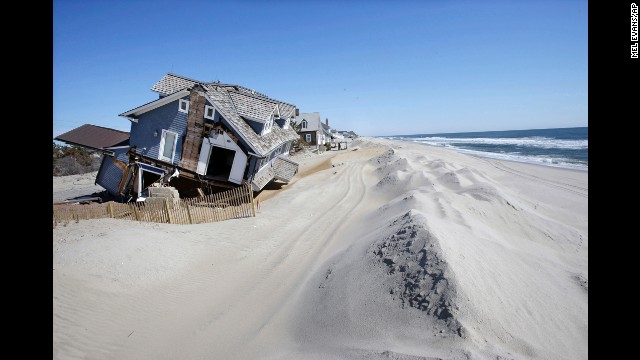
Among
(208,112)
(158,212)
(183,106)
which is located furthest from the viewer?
(183,106)

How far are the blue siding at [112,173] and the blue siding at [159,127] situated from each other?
117cm

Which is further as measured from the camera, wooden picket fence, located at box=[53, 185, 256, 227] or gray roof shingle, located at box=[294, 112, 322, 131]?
gray roof shingle, located at box=[294, 112, 322, 131]

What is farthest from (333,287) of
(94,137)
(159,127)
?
(94,137)

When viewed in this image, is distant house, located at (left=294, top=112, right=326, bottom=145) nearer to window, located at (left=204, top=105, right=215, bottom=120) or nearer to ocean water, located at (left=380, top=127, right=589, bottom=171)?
ocean water, located at (left=380, top=127, right=589, bottom=171)

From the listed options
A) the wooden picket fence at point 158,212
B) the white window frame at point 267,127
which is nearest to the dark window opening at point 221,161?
the white window frame at point 267,127

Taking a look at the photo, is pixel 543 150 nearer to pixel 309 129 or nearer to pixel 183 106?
pixel 309 129

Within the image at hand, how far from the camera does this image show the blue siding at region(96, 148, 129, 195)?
74.6ft

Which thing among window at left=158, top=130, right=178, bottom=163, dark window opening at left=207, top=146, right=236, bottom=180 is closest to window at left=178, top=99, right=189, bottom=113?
window at left=158, top=130, right=178, bottom=163

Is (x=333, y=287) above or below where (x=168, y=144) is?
below

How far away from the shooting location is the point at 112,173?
2350cm

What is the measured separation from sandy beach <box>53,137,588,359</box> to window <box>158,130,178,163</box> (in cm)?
884

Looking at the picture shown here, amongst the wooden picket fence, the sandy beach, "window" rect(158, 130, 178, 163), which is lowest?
the sandy beach

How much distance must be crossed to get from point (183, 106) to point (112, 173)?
23.6 feet
